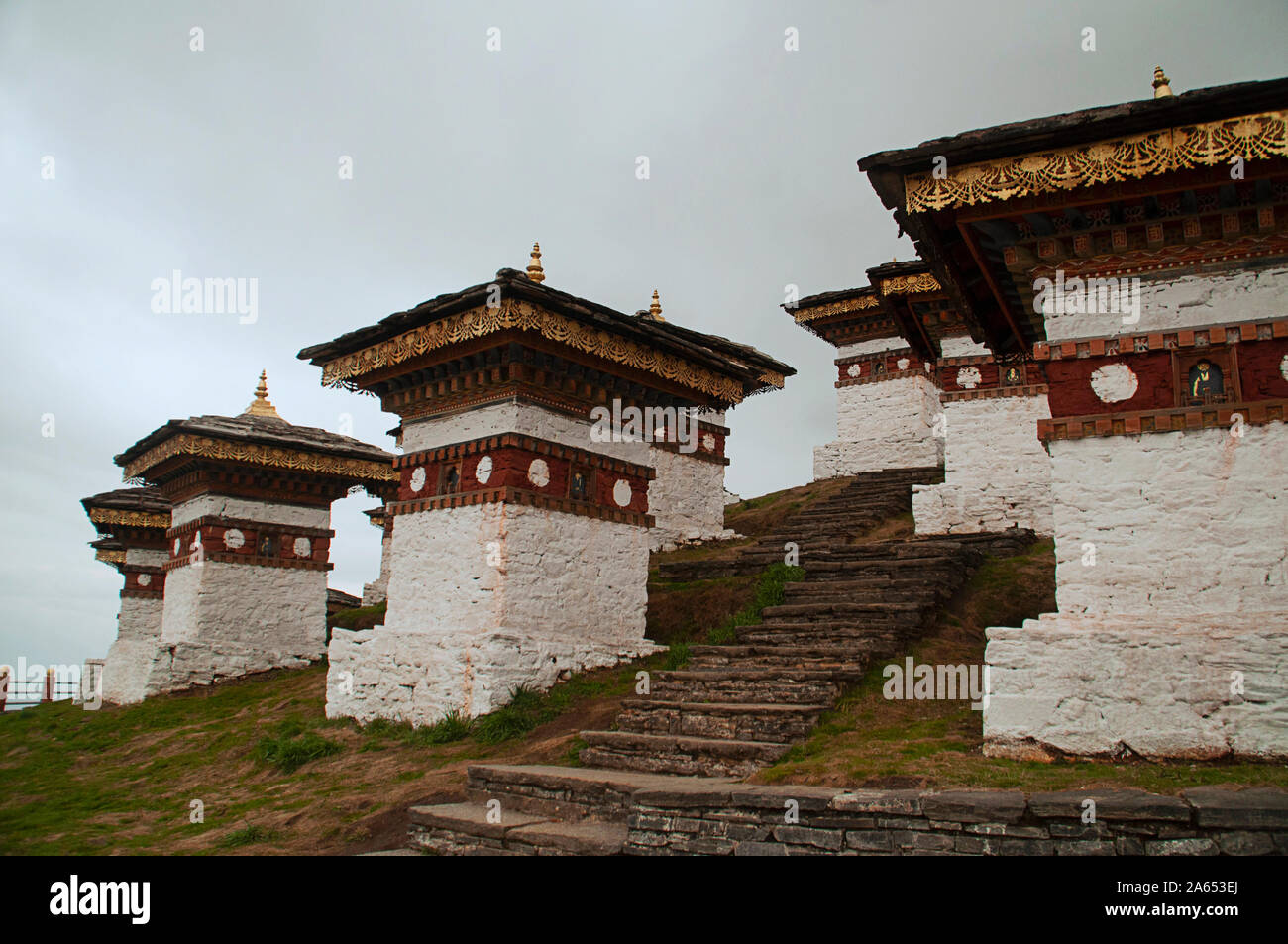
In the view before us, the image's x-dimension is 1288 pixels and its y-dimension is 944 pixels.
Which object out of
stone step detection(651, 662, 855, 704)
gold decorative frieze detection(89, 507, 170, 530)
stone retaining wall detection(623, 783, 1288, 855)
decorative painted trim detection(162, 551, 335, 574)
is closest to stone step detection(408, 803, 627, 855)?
stone retaining wall detection(623, 783, 1288, 855)

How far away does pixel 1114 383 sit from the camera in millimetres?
6602

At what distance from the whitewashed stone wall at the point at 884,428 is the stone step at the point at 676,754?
14.3 m

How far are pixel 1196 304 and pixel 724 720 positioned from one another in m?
4.80

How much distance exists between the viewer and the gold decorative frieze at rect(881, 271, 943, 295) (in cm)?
1454

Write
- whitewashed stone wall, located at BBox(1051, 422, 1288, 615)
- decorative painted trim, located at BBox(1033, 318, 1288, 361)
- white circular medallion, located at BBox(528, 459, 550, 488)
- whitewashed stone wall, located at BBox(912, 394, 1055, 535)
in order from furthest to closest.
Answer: whitewashed stone wall, located at BBox(912, 394, 1055, 535) → white circular medallion, located at BBox(528, 459, 550, 488) → decorative painted trim, located at BBox(1033, 318, 1288, 361) → whitewashed stone wall, located at BBox(1051, 422, 1288, 615)

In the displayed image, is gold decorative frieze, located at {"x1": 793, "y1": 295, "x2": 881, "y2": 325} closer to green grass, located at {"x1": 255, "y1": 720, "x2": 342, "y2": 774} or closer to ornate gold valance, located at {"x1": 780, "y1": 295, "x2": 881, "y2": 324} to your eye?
ornate gold valance, located at {"x1": 780, "y1": 295, "x2": 881, "y2": 324}

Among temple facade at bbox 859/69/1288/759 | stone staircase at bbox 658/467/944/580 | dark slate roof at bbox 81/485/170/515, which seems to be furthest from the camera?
dark slate roof at bbox 81/485/170/515

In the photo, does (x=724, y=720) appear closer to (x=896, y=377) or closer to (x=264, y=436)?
(x=264, y=436)

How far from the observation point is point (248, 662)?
15289 mm

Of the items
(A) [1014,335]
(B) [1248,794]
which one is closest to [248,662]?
(A) [1014,335]

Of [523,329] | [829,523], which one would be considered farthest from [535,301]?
[829,523]

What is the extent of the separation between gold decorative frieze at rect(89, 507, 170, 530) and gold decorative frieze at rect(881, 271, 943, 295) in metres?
16.4

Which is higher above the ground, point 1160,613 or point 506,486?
point 506,486

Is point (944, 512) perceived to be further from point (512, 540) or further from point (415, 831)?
point (415, 831)
